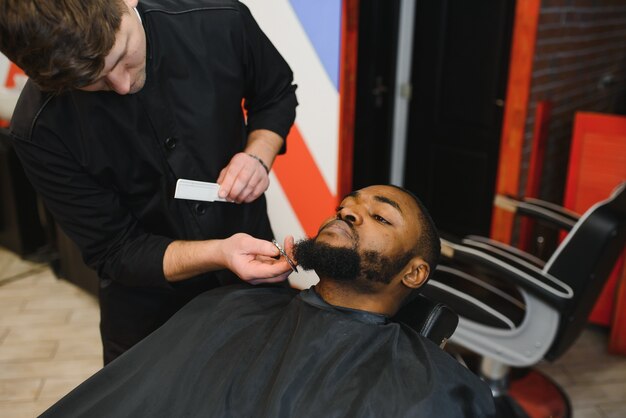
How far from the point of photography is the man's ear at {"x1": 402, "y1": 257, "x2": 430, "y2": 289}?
43.6 inches

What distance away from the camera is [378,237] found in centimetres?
107

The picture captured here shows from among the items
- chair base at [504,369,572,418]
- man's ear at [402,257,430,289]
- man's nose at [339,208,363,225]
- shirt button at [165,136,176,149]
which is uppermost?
shirt button at [165,136,176,149]

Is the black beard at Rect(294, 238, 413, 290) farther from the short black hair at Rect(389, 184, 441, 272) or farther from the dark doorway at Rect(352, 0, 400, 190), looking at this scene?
the dark doorway at Rect(352, 0, 400, 190)

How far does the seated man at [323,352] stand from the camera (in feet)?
3.11

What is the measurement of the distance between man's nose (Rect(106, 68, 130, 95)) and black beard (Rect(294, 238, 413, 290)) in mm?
401

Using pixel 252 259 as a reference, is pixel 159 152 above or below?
above

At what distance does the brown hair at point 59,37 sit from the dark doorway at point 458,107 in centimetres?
225

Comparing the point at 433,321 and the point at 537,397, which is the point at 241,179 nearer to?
the point at 433,321

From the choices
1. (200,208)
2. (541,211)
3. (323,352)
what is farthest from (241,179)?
(541,211)

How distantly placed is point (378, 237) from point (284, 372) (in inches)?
11.6

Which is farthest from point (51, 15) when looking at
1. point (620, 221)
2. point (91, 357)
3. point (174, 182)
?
point (91, 357)

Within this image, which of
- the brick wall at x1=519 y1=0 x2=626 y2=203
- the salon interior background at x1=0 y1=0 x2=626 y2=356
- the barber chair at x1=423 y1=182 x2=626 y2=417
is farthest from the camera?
the brick wall at x1=519 y1=0 x2=626 y2=203

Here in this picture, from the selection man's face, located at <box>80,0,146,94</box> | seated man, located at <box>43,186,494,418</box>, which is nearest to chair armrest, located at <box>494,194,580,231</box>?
seated man, located at <box>43,186,494,418</box>

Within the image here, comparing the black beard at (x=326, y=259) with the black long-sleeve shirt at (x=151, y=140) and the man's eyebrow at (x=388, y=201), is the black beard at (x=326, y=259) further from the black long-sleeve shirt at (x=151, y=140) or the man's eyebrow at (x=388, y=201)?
the black long-sleeve shirt at (x=151, y=140)
